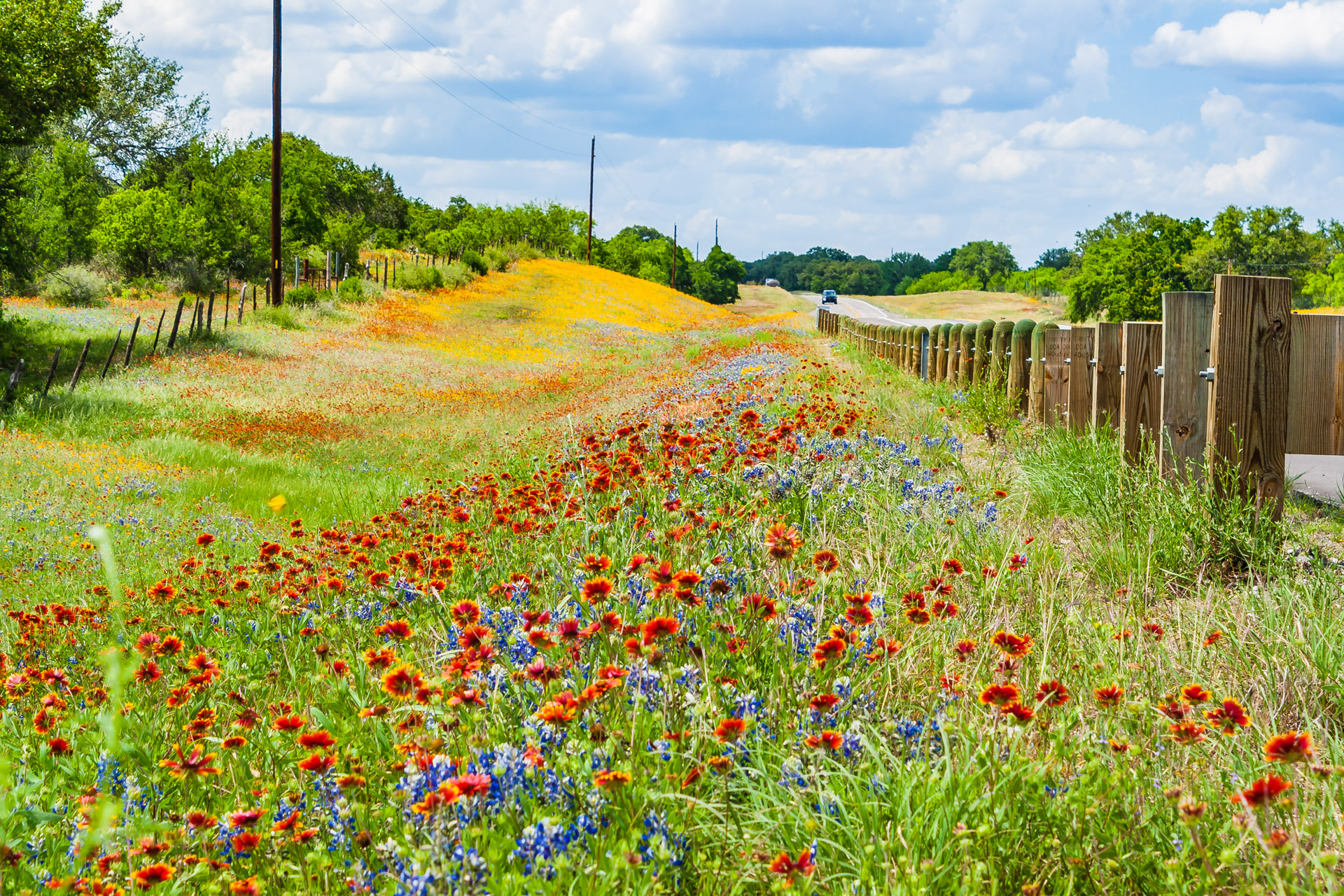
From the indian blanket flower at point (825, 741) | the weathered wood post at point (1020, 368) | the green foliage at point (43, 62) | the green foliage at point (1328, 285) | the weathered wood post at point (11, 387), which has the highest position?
the green foliage at point (1328, 285)

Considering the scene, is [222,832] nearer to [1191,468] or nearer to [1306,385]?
[1191,468]

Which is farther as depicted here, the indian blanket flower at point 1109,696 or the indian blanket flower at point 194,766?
the indian blanket flower at point 194,766

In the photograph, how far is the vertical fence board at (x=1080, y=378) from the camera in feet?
23.1

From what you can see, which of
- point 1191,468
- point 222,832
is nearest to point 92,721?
point 222,832

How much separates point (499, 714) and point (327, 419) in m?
12.8

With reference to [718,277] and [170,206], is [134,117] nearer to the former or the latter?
[170,206]

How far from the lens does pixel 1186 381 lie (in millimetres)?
4891

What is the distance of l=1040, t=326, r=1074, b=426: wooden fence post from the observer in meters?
7.46

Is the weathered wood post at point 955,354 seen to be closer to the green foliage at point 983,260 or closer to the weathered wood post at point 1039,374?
the weathered wood post at point 1039,374

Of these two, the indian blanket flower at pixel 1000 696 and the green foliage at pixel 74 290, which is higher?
the green foliage at pixel 74 290

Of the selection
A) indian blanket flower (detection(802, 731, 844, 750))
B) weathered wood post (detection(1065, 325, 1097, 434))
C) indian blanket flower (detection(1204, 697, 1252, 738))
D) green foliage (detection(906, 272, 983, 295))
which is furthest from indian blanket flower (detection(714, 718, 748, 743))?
green foliage (detection(906, 272, 983, 295))

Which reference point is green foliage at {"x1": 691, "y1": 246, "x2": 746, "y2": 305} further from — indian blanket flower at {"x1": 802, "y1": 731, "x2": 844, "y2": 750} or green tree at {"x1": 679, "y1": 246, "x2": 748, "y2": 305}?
indian blanket flower at {"x1": 802, "y1": 731, "x2": 844, "y2": 750}

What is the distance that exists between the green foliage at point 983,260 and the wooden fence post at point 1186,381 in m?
159

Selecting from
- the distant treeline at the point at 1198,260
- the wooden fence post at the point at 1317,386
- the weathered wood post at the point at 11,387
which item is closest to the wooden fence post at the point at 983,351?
the wooden fence post at the point at 1317,386
